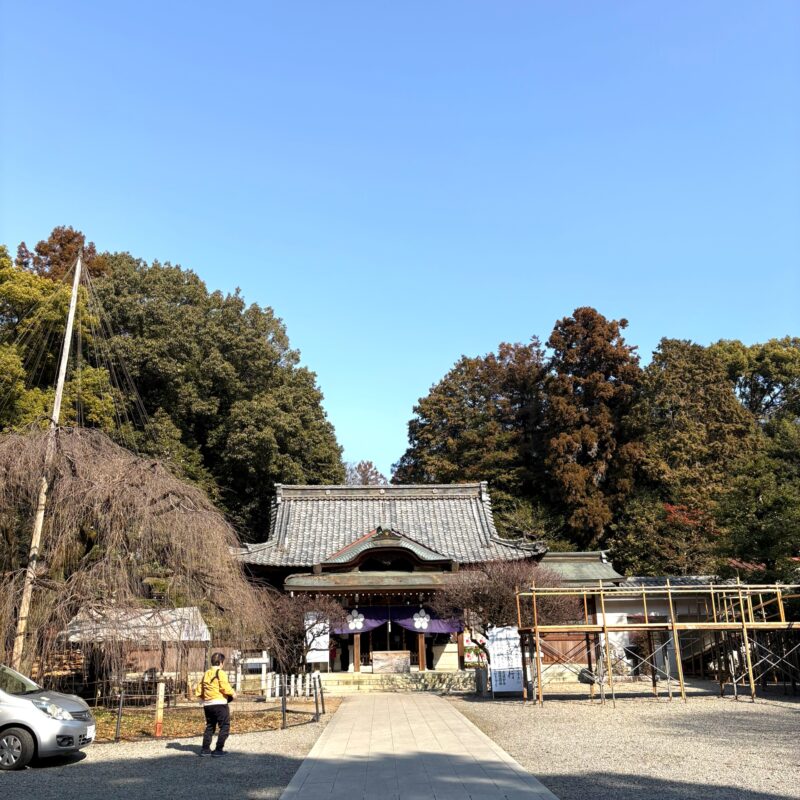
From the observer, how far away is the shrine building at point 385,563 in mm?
23859

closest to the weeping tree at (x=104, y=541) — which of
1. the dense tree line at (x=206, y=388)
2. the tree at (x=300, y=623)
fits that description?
the tree at (x=300, y=623)

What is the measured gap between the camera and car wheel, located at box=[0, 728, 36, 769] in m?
9.23

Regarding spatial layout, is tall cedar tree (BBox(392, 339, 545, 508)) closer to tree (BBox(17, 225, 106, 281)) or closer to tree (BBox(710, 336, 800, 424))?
tree (BBox(710, 336, 800, 424))

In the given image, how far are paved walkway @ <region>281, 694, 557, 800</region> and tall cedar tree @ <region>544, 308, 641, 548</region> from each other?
23.2m

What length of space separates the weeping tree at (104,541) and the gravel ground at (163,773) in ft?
5.92

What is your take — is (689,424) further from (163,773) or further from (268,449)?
(163,773)

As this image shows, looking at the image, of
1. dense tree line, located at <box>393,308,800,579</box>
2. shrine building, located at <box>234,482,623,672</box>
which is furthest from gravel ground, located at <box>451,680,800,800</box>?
dense tree line, located at <box>393,308,800,579</box>

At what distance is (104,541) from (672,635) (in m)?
16.7

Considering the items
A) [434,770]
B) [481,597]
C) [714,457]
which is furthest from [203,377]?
[434,770]

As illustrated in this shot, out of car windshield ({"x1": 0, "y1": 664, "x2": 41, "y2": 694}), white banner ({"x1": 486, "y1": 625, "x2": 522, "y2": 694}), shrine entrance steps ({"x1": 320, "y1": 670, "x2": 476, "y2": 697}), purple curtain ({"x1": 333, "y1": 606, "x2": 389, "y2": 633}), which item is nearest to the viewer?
car windshield ({"x1": 0, "y1": 664, "x2": 41, "y2": 694})

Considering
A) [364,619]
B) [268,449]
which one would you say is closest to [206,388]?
[268,449]

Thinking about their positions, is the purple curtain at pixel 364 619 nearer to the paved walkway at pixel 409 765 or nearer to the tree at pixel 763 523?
the paved walkway at pixel 409 765

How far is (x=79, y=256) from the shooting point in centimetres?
1661

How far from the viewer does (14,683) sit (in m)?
9.91
